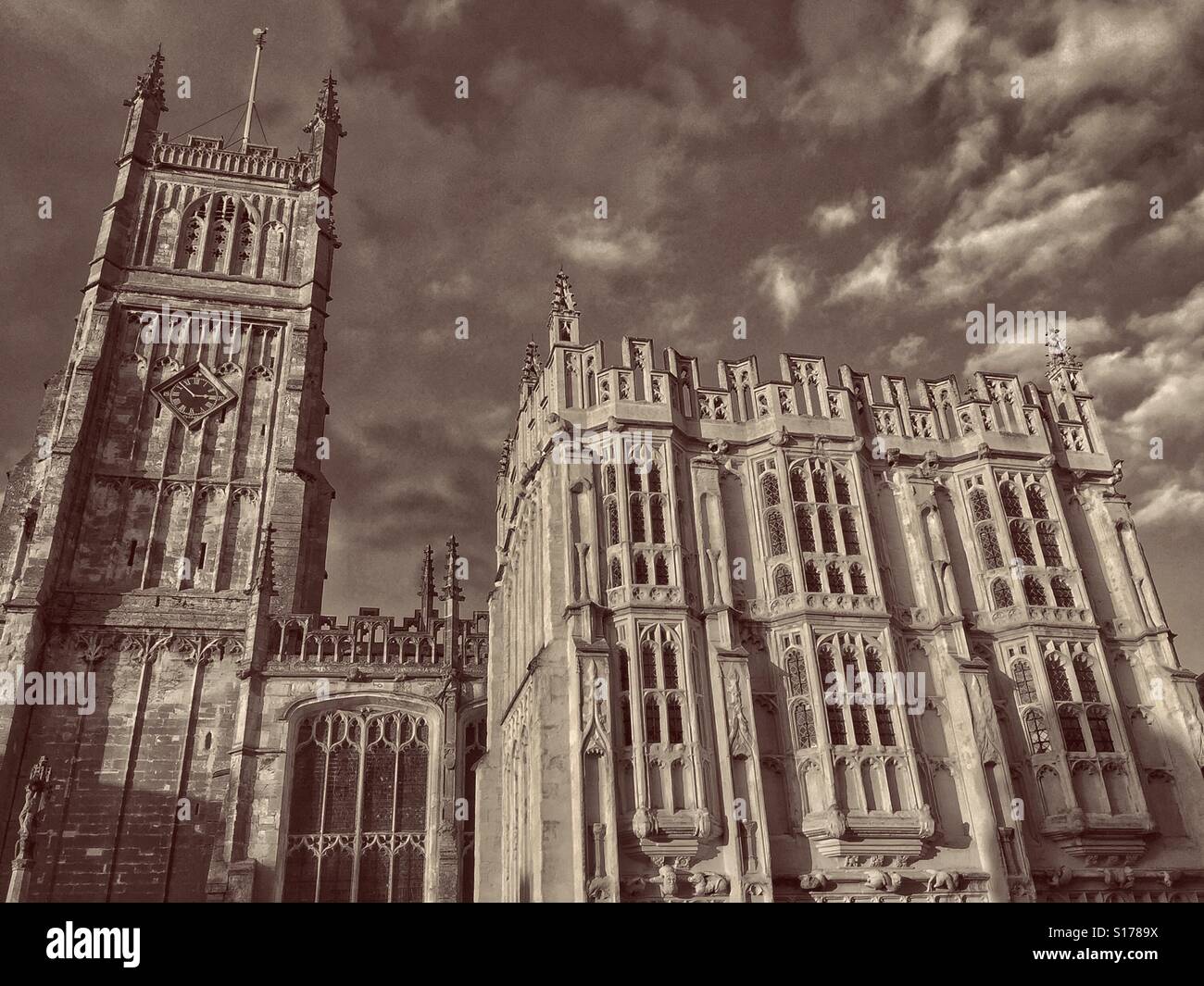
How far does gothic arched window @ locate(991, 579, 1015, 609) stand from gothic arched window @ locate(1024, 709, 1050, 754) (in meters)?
2.60

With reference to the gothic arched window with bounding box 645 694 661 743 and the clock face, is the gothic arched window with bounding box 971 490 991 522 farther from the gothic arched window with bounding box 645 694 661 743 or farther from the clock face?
the clock face

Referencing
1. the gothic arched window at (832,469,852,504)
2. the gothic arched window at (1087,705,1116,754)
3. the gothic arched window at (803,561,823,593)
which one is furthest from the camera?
the gothic arched window at (832,469,852,504)

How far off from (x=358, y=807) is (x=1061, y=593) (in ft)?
65.4

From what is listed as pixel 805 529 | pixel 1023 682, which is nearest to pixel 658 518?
pixel 805 529

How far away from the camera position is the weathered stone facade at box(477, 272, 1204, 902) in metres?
19.3

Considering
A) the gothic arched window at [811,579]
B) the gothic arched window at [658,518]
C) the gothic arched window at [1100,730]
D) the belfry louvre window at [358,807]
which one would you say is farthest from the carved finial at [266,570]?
the gothic arched window at [1100,730]

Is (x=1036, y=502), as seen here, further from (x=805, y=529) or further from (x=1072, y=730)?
(x=805, y=529)

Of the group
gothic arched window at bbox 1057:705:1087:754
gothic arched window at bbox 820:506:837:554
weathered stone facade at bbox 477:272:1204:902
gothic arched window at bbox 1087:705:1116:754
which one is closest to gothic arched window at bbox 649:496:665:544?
weathered stone facade at bbox 477:272:1204:902

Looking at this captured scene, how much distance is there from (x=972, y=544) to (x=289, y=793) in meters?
19.9
